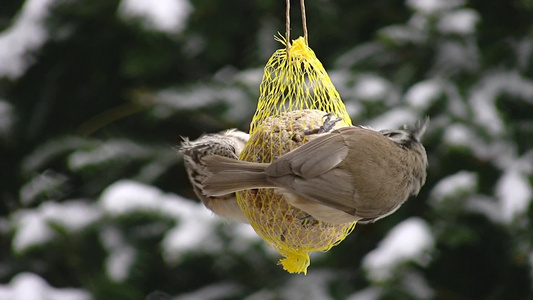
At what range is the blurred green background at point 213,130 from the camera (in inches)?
165

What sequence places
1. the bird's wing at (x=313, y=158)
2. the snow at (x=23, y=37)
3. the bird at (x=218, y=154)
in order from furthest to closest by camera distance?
the snow at (x=23, y=37) < the bird at (x=218, y=154) < the bird's wing at (x=313, y=158)

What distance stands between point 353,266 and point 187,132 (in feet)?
5.56

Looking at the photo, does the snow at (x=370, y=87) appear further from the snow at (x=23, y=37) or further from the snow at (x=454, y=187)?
the snow at (x=23, y=37)

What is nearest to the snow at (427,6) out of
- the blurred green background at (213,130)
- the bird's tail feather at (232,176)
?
the blurred green background at (213,130)

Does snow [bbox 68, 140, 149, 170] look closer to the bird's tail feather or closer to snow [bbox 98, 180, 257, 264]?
snow [bbox 98, 180, 257, 264]

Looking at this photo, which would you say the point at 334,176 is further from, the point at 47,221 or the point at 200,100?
the point at 47,221

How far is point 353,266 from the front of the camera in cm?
473

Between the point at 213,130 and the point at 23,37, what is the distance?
1.45 meters

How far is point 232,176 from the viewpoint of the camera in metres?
2.26

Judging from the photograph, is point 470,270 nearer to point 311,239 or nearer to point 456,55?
point 456,55

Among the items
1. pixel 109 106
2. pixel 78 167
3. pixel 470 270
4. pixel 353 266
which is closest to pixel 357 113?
pixel 353 266

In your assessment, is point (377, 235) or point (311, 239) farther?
point (377, 235)

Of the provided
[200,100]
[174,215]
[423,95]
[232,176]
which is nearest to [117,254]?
[174,215]

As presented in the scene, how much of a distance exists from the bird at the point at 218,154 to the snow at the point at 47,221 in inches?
71.8
